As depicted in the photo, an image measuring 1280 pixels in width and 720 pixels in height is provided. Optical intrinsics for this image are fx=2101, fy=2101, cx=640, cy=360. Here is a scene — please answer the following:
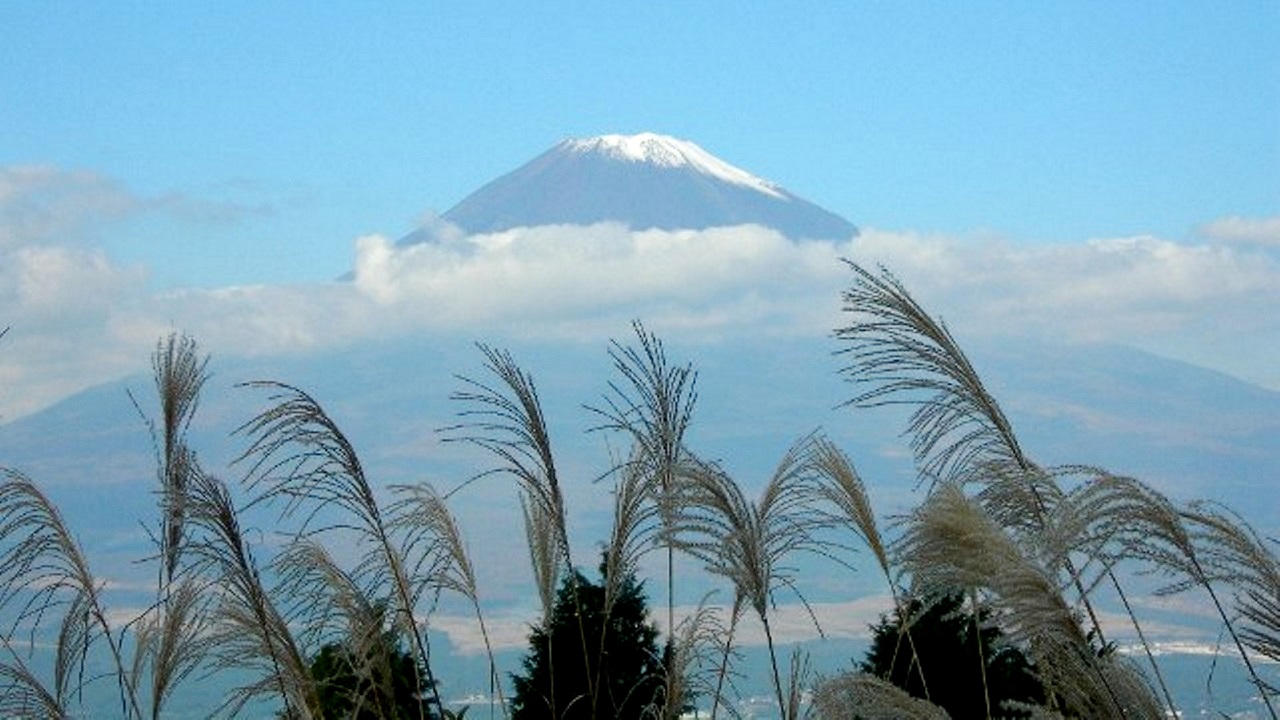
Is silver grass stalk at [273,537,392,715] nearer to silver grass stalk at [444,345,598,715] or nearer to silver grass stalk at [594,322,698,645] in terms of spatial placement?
silver grass stalk at [444,345,598,715]

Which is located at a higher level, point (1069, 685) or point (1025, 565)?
point (1025, 565)

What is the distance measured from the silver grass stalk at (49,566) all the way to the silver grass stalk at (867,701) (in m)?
2.65

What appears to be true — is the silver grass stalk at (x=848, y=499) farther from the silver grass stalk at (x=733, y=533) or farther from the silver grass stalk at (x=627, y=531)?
the silver grass stalk at (x=627, y=531)

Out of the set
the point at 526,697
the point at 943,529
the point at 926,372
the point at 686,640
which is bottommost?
the point at 526,697

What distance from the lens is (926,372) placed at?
5.35 metres

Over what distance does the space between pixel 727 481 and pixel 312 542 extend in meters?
1.41

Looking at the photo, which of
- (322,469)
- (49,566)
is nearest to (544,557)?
(322,469)

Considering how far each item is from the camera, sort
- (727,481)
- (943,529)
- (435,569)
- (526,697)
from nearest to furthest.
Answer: (943,529) < (727,481) < (435,569) < (526,697)

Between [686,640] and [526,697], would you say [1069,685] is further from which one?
[526,697]

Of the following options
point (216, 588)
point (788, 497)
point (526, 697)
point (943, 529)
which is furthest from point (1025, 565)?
point (526, 697)

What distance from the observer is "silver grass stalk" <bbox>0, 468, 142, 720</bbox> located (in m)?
6.65

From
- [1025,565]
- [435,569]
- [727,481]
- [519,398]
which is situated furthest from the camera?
[435,569]

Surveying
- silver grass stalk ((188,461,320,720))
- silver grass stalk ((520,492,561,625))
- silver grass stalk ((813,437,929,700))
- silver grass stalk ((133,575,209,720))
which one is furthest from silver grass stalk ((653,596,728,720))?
silver grass stalk ((133,575,209,720))

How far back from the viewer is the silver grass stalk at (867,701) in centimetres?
475
